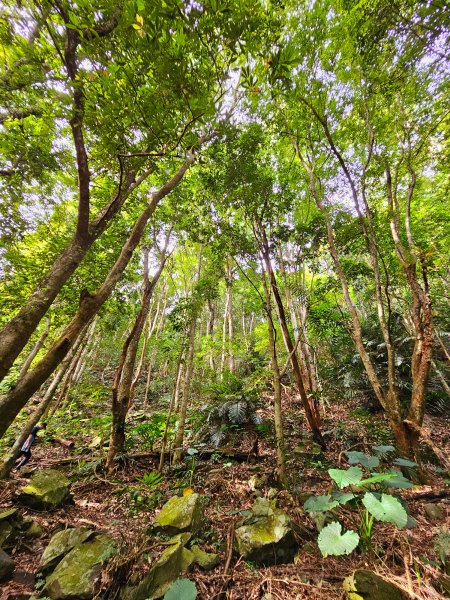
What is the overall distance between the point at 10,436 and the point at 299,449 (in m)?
8.78

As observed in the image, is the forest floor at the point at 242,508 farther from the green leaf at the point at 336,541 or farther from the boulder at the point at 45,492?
the green leaf at the point at 336,541

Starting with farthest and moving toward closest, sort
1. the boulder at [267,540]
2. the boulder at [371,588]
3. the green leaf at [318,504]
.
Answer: the boulder at [267,540], the green leaf at [318,504], the boulder at [371,588]

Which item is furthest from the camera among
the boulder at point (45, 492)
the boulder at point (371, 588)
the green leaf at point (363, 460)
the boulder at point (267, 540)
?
the boulder at point (45, 492)

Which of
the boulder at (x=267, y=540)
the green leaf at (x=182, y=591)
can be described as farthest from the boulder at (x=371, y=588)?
the green leaf at (x=182, y=591)

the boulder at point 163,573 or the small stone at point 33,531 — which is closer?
the boulder at point 163,573

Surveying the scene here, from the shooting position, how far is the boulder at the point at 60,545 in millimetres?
2754

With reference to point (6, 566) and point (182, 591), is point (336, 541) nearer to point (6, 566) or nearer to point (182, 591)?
point (182, 591)

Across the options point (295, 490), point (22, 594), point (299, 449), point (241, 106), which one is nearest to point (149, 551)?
point (22, 594)

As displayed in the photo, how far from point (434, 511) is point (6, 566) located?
5195 mm

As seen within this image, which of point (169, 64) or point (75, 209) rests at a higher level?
point (75, 209)

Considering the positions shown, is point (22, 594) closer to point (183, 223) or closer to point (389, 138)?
point (183, 223)

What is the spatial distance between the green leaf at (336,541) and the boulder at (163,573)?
1588 mm

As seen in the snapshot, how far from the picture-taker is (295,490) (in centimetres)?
415

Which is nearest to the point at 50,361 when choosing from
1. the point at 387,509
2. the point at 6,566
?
the point at 6,566
